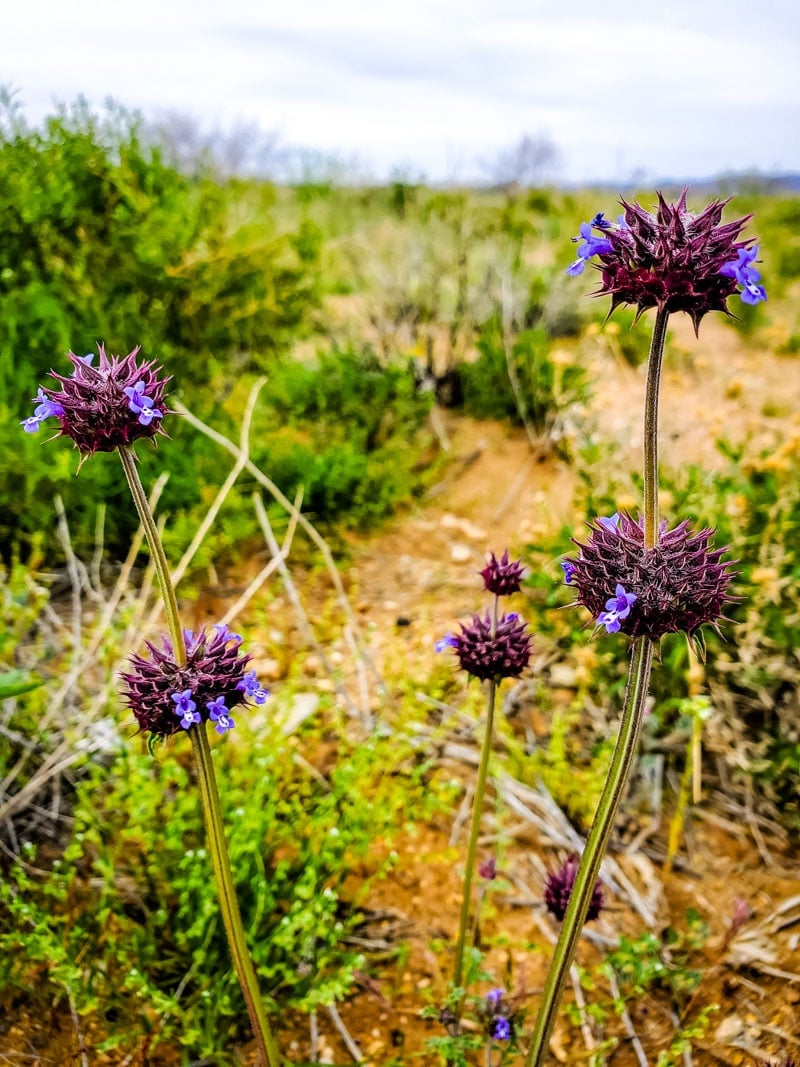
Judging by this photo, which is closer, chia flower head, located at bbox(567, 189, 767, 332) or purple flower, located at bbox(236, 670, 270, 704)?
chia flower head, located at bbox(567, 189, 767, 332)

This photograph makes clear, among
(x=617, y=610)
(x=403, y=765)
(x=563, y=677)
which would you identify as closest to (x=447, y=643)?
(x=617, y=610)

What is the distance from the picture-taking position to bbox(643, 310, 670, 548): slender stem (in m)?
0.98

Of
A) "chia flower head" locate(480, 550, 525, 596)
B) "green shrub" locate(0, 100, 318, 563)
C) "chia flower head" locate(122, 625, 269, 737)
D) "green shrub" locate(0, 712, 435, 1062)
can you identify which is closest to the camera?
"chia flower head" locate(122, 625, 269, 737)

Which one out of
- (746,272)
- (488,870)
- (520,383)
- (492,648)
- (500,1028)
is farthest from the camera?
(520,383)

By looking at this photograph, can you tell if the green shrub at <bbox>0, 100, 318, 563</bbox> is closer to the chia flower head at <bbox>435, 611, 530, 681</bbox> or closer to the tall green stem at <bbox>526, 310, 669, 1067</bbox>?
the chia flower head at <bbox>435, 611, 530, 681</bbox>

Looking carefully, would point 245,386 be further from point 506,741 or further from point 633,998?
point 633,998

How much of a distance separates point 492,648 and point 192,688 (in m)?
0.60

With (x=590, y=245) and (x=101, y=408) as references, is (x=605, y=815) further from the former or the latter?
(x=101, y=408)

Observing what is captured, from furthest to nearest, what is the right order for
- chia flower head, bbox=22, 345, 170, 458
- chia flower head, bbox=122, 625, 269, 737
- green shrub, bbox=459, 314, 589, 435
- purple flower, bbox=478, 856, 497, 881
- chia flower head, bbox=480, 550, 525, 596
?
green shrub, bbox=459, 314, 589, 435, purple flower, bbox=478, 856, 497, 881, chia flower head, bbox=480, 550, 525, 596, chia flower head, bbox=122, 625, 269, 737, chia flower head, bbox=22, 345, 170, 458

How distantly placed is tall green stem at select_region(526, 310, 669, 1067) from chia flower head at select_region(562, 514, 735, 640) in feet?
0.09

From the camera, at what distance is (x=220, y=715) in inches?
46.6

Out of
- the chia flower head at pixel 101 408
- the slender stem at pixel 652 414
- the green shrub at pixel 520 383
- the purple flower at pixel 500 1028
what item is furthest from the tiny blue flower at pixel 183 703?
the green shrub at pixel 520 383

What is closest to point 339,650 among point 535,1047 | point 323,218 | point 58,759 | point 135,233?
point 58,759

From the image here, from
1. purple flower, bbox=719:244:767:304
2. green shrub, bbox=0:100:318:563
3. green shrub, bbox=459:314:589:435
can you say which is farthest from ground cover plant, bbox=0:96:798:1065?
green shrub, bbox=459:314:589:435
